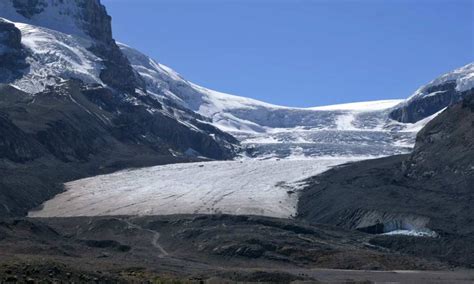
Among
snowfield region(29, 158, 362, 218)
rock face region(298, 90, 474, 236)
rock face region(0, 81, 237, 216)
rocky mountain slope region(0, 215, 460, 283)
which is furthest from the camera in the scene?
rock face region(0, 81, 237, 216)

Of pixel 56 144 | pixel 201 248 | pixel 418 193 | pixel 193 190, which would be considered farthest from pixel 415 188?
pixel 56 144

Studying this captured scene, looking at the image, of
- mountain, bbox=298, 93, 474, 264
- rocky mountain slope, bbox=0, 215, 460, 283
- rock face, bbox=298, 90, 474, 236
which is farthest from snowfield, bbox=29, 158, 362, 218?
rocky mountain slope, bbox=0, 215, 460, 283

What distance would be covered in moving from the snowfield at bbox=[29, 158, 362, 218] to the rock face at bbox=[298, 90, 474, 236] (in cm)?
419

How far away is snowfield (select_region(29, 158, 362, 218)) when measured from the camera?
4779 inches

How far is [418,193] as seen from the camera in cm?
11606

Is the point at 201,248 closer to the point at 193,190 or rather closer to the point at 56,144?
the point at 193,190

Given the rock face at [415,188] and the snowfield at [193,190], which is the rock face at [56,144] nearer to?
the snowfield at [193,190]

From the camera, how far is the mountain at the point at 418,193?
10012cm

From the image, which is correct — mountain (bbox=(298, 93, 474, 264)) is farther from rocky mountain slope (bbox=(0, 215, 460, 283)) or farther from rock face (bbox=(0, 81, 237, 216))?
rock face (bbox=(0, 81, 237, 216))

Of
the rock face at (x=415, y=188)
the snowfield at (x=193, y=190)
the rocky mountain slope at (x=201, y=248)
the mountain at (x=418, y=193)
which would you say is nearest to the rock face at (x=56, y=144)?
the snowfield at (x=193, y=190)

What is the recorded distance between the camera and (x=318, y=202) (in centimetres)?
12169

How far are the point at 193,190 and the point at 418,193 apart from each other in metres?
30.6

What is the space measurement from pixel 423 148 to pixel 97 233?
47.2 meters

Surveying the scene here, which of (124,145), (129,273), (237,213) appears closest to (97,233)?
(237,213)
